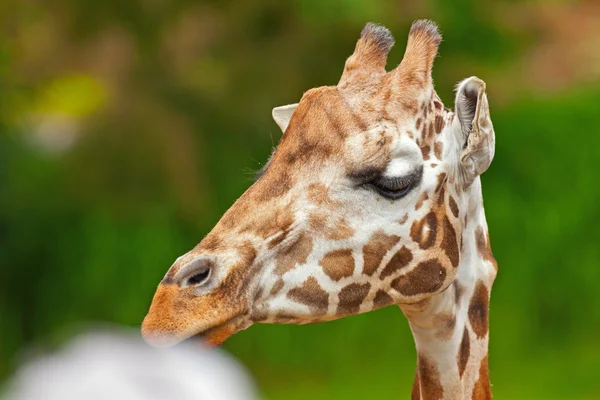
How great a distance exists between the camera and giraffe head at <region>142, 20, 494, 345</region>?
9.26 ft

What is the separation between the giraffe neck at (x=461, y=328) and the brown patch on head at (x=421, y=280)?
0.10 metres

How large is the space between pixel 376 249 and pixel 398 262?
0.09 metres

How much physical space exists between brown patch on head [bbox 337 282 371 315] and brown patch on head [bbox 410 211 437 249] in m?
0.20

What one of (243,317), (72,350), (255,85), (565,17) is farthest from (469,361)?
(565,17)

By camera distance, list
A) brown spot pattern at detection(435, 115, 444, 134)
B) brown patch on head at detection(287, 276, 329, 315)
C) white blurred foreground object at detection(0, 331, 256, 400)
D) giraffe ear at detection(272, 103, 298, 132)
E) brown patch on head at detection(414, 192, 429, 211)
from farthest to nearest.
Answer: giraffe ear at detection(272, 103, 298, 132)
brown spot pattern at detection(435, 115, 444, 134)
brown patch on head at detection(414, 192, 429, 211)
brown patch on head at detection(287, 276, 329, 315)
white blurred foreground object at detection(0, 331, 256, 400)

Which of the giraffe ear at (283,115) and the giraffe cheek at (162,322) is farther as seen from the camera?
the giraffe ear at (283,115)

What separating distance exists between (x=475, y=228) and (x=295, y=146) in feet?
2.21

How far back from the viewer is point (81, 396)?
163cm

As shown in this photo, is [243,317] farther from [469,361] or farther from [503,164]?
[503,164]

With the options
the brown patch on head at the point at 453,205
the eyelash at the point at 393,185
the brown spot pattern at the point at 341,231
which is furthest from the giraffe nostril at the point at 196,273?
the brown patch on head at the point at 453,205

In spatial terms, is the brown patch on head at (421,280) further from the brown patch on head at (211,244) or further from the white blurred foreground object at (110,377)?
the white blurred foreground object at (110,377)

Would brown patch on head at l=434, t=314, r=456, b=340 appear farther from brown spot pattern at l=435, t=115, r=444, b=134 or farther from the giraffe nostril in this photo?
the giraffe nostril

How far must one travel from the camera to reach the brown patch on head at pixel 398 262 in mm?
3018

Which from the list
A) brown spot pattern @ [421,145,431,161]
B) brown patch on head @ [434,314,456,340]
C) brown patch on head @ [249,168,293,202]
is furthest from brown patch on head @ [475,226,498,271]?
brown patch on head @ [249,168,293,202]
